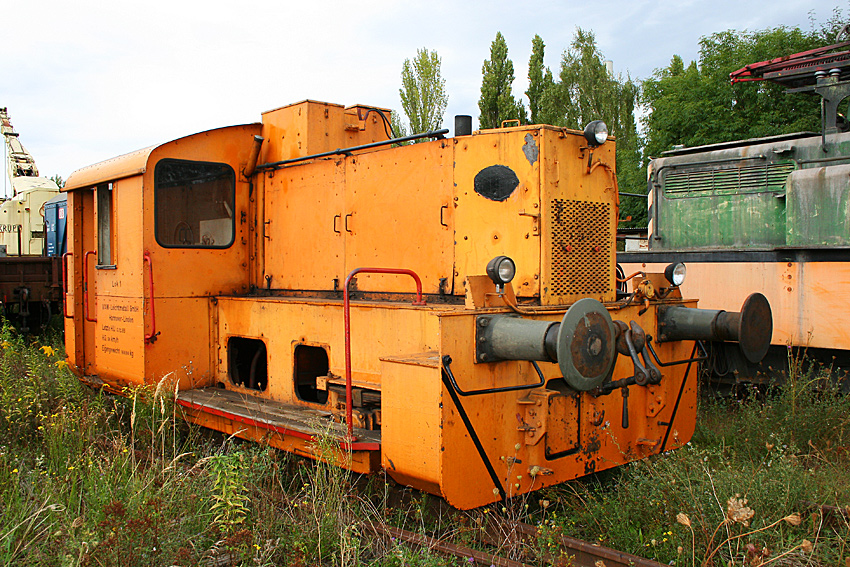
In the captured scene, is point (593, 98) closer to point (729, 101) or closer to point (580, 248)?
point (729, 101)

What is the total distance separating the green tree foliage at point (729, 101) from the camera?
20.9 metres

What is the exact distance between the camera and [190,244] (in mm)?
6074

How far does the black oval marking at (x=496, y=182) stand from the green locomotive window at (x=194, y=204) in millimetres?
2753

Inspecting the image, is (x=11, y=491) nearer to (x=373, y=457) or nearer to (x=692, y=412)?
(x=373, y=457)

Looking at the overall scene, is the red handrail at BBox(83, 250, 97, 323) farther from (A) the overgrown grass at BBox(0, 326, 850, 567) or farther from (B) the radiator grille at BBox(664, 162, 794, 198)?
(B) the radiator grille at BBox(664, 162, 794, 198)

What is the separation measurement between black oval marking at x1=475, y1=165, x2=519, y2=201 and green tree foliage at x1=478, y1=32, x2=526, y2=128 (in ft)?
78.0

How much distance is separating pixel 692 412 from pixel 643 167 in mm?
21392

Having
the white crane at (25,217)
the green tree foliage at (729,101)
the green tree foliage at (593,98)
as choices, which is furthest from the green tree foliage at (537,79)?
the white crane at (25,217)

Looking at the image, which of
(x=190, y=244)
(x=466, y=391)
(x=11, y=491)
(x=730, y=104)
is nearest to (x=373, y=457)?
(x=466, y=391)

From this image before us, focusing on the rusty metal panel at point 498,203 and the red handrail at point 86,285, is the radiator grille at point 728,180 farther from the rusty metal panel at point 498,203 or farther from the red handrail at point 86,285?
the red handrail at point 86,285

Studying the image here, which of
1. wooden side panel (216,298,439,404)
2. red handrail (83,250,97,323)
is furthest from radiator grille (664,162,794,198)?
red handrail (83,250,97,323)

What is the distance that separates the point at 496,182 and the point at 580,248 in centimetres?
72

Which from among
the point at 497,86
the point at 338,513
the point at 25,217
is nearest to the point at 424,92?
the point at 497,86

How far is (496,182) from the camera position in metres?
4.46
